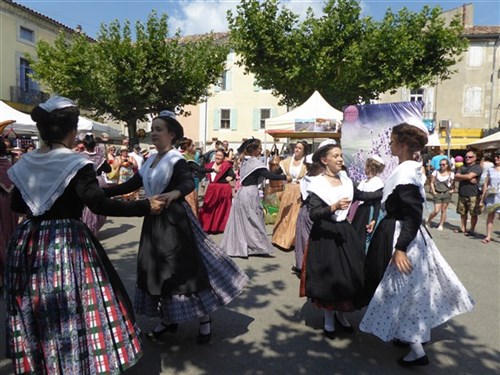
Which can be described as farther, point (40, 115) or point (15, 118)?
point (15, 118)

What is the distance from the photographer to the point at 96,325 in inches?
90.7

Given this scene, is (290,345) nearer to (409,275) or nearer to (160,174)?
(409,275)

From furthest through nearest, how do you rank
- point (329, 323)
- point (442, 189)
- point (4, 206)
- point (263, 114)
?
point (263, 114)
point (442, 189)
point (4, 206)
point (329, 323)

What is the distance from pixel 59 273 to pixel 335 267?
2051mm


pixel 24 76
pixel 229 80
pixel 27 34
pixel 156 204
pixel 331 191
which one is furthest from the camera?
pixel 229 80

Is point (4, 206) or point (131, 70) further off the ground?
point (131, 70)

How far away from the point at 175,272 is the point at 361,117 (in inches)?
197

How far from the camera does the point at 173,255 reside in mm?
3025

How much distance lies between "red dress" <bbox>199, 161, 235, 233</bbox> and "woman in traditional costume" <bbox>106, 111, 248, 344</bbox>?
180 inches

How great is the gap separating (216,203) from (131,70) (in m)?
12.0

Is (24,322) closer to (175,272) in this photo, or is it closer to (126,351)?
(126,351)

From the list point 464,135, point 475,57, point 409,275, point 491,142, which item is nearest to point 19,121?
point 409,275

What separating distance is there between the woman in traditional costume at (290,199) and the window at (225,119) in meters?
25.5

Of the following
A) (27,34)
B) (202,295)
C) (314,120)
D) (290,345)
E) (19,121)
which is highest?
(27,34)
